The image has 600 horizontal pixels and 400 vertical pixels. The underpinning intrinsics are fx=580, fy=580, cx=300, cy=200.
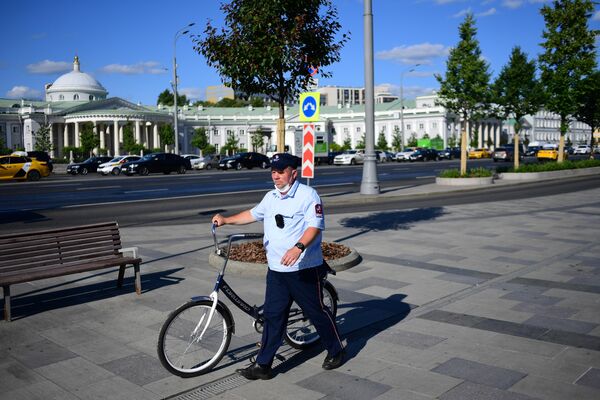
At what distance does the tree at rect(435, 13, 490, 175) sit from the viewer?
2745 cm

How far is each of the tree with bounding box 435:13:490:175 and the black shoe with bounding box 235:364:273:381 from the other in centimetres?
2389

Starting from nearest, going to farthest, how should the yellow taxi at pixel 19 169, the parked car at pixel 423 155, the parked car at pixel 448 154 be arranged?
the yellow taxi at pixel 19 169, the parked car at pixel 423 155, the parked car at pixel 448 154

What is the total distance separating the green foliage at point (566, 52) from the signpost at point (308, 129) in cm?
2477

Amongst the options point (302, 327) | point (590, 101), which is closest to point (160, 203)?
point (302, 327)

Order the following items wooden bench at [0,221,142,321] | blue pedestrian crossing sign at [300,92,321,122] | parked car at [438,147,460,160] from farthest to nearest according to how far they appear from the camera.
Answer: parked car at [438,147,460,160] → blue pedestrian crossing sign at [300,92,321,122] → wooden bench at [0,221,142,321]

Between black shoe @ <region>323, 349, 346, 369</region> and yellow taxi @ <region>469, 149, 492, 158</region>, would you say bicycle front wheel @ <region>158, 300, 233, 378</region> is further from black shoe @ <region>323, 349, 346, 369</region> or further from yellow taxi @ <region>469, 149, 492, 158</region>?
yellow taxi @ <region>469, 149, 492, 158</region>

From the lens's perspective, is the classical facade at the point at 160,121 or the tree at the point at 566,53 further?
the classical facade at the point at 160,121

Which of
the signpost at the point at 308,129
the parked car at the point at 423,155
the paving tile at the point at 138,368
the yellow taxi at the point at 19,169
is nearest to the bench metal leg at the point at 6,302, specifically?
the paving tile at the point at 138,368

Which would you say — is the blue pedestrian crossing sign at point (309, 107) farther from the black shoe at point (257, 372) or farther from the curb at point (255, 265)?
the black shoe at point (257, 372)

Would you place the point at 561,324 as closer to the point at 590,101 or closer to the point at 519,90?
the point at 519,90

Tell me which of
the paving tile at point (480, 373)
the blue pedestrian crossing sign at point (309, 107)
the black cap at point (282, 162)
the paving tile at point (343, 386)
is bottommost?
the paving tile at point (343, 386)

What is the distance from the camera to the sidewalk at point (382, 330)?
4656 mm

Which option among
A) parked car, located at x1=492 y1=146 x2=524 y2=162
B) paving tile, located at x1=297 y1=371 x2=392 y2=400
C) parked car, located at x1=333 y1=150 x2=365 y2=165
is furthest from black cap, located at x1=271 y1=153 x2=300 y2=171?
parked car, located at x1=492 y1=146 x2=524 y2=162

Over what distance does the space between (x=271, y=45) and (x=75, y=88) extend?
123m
